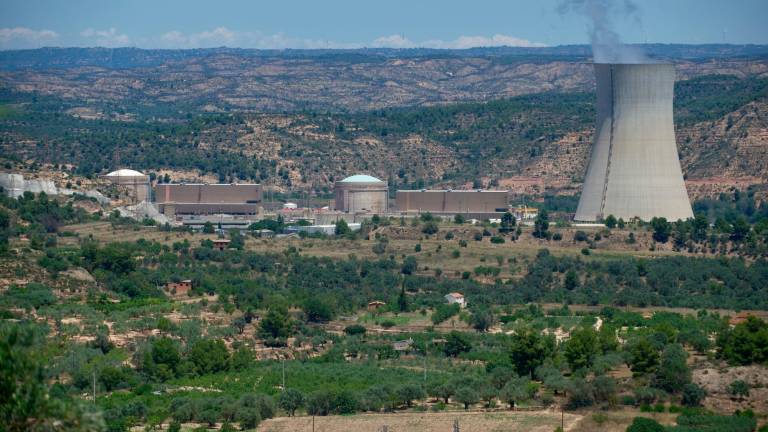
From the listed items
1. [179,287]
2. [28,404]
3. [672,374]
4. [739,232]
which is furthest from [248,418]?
[739,232]

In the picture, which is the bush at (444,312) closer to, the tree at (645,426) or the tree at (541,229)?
the tree at (541,229)

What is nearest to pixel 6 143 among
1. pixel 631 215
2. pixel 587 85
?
pixel 631 215

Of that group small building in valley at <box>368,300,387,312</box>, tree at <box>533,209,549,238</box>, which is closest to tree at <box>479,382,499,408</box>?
small building in valley at <box>368,300,387,312</box>

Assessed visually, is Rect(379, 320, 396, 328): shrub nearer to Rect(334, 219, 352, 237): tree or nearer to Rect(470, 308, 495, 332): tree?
Rect(470, 308, 495, 332): tree

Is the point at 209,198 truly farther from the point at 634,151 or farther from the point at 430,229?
the point at 634,151

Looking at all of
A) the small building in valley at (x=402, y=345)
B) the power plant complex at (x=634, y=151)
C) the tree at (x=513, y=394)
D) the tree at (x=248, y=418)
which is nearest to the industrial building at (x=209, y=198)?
the power plant complex at (x=634, y=151)

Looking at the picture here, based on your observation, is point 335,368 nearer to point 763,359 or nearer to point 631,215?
point 763,359
